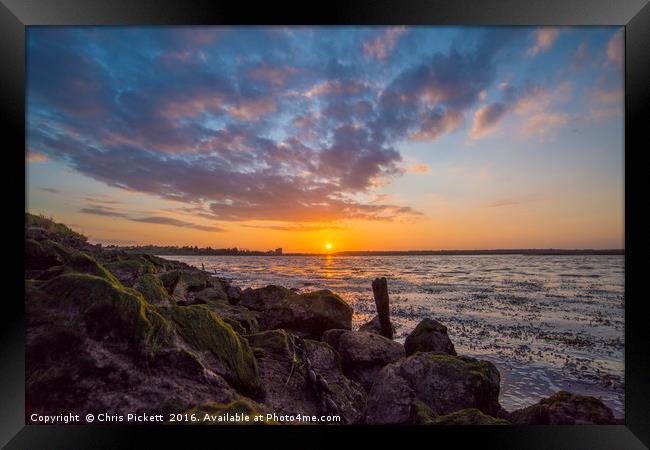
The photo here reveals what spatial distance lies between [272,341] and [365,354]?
79.8 inches

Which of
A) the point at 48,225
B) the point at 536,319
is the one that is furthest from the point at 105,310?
the point at 536,319

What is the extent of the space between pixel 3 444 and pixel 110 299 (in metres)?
2.26

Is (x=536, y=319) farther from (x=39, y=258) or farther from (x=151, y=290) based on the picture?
(x=39, y=258)

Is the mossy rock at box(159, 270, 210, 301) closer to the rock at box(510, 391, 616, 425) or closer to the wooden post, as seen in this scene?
the wooden post

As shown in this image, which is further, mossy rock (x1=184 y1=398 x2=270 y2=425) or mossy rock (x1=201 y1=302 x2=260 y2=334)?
mossy rock (x1=201 y1=302 x2=260 y2=334)

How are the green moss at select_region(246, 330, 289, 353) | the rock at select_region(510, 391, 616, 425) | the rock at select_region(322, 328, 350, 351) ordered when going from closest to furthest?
the rock at select_region(510, 391, 616, 425) < the green moss at select_region(246, 330, 289, 353) < the rock at select_region(322, 328, 350, 351)

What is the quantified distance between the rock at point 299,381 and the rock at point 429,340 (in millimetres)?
2219

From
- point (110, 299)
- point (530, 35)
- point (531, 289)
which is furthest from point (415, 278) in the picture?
point (110, 299)

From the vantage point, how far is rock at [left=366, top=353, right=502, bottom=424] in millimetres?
4055

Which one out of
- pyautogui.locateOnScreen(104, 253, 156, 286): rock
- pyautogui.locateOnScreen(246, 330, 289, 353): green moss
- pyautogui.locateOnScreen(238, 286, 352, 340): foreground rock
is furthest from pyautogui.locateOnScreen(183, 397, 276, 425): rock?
pyautogui.locateOnScreen(238, 286, 352, 340): foreground rock

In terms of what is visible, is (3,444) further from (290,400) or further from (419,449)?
(419,449)

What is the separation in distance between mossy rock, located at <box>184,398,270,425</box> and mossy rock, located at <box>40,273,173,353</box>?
91 cm

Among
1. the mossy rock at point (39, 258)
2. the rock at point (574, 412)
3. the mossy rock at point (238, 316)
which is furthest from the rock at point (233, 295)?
the rock at point (574, 412)

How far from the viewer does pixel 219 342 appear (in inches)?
154
